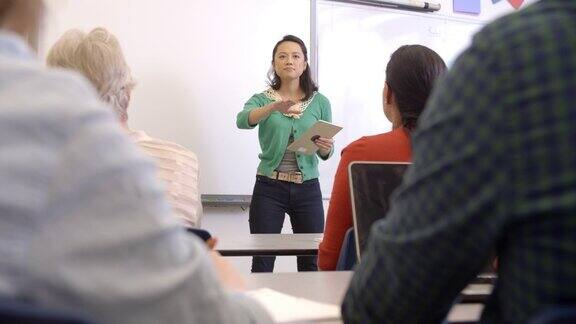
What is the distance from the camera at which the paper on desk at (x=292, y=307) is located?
0.98 m

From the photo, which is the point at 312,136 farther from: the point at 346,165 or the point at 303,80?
the point at 346,165

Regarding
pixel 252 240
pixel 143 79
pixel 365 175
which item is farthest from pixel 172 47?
pixel 365 175

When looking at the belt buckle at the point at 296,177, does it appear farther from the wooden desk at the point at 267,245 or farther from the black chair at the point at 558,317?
the black chair at the point at 558,317

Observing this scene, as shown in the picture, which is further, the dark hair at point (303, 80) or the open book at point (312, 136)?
the dark hair at point (303, 80)

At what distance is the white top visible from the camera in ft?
5.83

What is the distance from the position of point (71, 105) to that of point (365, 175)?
→ 114 centimetres

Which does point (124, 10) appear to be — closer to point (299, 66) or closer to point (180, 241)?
point (299, 66)

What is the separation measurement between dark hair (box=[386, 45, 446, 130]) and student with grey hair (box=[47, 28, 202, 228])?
0.69 metres

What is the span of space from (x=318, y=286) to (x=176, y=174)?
2.25 feet

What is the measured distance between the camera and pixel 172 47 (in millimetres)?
3695

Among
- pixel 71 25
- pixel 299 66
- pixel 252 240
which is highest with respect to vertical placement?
pixel 71 25

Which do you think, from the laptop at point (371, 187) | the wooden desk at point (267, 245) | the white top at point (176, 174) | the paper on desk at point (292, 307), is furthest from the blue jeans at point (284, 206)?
the paper on desk at point (292, 307)

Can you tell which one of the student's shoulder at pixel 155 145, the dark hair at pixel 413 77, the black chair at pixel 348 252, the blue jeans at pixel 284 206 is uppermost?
the dark hair at pixel 413 77

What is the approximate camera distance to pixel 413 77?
177cm
